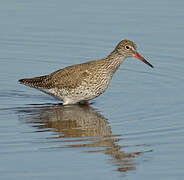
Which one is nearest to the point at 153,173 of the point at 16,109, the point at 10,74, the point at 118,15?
the point at 16,109

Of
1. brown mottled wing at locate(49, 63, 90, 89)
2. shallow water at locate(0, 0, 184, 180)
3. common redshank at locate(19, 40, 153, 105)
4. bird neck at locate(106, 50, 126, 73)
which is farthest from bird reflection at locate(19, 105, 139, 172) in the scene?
bird neck at locate(106, 50, 126, 73)

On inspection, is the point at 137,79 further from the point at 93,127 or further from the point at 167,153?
the point at 167,153

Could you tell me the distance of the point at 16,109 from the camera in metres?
15.5

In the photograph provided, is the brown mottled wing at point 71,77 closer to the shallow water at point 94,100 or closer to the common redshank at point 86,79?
the common redshank at point 86,79

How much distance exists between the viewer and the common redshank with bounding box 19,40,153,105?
1594cm

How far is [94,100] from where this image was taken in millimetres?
16922

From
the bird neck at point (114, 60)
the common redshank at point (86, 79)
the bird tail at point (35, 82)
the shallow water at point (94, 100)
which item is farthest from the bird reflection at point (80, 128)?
the bird neck at point (114, 60)

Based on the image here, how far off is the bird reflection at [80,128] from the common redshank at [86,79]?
0.33 m

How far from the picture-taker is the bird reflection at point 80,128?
12336 mm

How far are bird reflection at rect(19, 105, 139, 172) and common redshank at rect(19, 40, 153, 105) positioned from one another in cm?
33

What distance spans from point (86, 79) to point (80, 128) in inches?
87.0

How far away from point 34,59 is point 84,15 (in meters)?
3.51

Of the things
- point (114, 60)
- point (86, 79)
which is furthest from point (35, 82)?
point (114, 60)

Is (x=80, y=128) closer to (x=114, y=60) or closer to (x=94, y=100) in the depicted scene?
(x=114, y=60)
